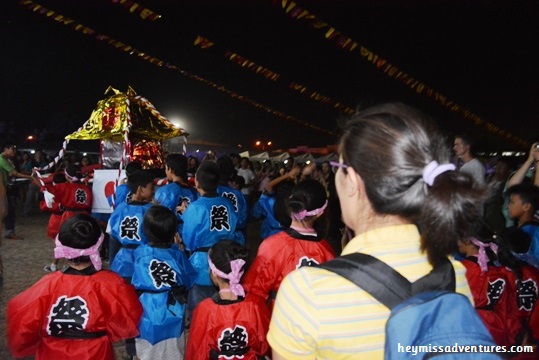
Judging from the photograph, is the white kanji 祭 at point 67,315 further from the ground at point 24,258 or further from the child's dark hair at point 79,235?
the ground at point 24,258

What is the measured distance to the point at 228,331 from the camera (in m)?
2.96

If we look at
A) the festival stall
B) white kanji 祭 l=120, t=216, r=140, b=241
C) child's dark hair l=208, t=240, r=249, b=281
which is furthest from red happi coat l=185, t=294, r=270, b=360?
the festival stall

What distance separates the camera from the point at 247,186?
1358 cm

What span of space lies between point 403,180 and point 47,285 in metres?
2.54

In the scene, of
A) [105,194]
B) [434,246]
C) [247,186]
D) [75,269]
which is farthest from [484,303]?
[247,186]

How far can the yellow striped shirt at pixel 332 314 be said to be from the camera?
1.14 m

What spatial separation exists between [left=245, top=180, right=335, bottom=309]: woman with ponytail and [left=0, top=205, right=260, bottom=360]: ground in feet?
7.12

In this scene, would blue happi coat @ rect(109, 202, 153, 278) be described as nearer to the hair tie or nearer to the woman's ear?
the woman's ear

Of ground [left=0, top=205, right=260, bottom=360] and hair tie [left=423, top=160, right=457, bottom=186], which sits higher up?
hair tie [left=423, top=160, right=457, bottom=186]

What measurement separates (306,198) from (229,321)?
50.2 inches

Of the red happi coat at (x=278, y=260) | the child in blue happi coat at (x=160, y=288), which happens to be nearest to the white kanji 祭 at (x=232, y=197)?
the child in blue happi coat at (x=160, y=288)

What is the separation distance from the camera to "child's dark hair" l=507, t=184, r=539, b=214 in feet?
13.2

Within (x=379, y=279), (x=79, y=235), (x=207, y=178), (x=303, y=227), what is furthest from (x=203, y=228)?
(x=379, y=279)

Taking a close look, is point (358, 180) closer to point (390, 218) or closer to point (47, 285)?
point (390, 218)
